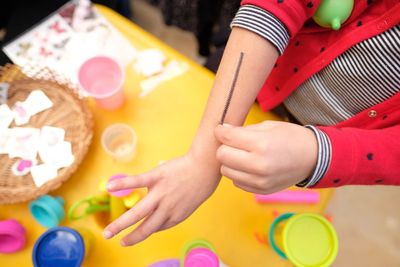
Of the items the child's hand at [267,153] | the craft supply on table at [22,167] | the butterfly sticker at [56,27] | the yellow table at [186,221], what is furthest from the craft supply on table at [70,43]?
Result: the child's hand at [267,153]

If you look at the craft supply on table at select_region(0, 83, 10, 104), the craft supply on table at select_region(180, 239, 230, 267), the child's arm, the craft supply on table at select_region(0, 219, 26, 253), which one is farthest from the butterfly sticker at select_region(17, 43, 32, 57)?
the craft supply on table at select_region(180, 239, 230, 267)

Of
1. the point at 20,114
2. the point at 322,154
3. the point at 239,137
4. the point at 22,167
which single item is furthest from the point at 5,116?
the point at 322,154

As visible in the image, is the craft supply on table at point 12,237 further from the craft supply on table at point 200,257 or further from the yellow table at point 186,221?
the craft supply on table at point 200,257

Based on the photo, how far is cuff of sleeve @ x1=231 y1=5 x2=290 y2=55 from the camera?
0.58 m

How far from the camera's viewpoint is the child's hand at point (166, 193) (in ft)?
1.89

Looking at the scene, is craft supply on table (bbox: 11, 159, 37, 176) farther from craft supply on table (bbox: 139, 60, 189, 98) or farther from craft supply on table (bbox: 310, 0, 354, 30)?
craft supply on table (bbox: 310, 0, 354, 30)

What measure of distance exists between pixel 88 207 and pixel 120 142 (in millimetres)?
172

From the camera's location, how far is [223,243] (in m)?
0.72

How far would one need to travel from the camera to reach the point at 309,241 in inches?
25.3

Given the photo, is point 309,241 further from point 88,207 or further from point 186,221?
point 88,207

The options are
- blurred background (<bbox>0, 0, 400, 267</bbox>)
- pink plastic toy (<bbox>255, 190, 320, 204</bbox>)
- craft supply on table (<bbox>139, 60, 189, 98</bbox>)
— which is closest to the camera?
pink plastic toy (<bbox>255, 190, 320, 204</bbox>)

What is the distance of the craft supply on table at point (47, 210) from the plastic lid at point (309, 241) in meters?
0.45

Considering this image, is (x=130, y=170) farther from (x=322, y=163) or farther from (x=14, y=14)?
(x=14, y=14)

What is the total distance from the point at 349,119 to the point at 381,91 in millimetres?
81
